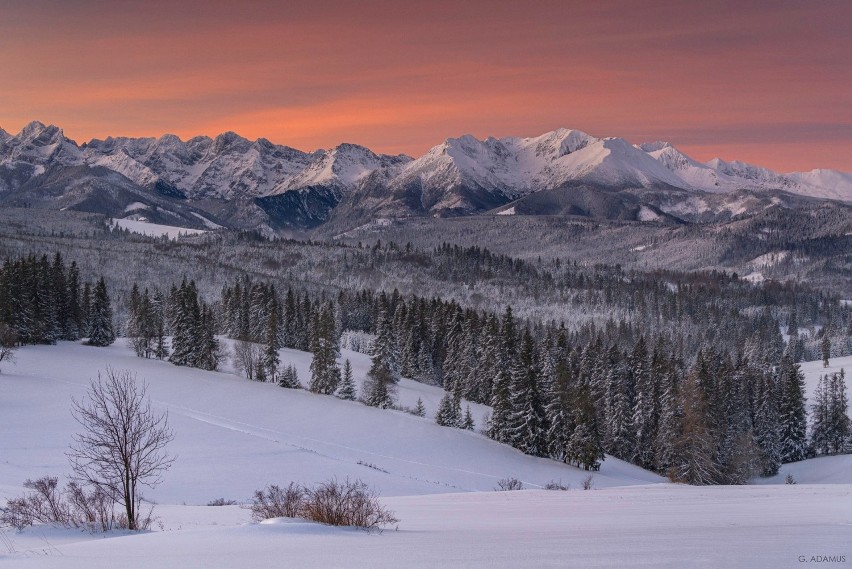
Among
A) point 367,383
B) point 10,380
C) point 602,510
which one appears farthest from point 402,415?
point 602,510

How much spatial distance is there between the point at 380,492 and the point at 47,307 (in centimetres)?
7101

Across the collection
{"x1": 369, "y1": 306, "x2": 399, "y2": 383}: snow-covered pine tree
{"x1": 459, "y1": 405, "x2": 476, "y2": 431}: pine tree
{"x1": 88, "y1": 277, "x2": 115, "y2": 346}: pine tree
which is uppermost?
{"x1": 88, "y1": 277, "x2": 115, "y2": 346}: pine tree

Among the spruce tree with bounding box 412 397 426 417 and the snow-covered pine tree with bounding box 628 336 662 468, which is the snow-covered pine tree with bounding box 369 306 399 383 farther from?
the snow-covered pine tree with bounding box 628 336 662 468

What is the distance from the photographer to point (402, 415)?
234 ft

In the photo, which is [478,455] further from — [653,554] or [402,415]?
Result: [653,554]

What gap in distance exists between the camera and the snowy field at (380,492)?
8.99 m

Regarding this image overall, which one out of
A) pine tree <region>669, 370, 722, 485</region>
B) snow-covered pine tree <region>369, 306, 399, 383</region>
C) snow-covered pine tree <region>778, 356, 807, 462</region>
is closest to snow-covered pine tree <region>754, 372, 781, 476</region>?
snow-covered pine tree <region>778, 356, 807, 462</region>

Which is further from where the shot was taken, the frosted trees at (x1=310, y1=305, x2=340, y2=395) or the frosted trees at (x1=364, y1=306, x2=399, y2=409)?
the frosted trees at (x1=310, y1=305, x2=340, y2=395)

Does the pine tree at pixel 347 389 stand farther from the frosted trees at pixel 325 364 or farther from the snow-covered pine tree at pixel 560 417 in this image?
the snow-covered pine tree at pixel 560 417

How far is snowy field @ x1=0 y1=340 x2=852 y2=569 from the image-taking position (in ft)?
29.5

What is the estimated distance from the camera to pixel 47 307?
87062 millimetres

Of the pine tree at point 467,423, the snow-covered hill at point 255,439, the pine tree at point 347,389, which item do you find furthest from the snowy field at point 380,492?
the pine tree at point 347,389

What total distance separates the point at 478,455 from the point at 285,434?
16.3 meters

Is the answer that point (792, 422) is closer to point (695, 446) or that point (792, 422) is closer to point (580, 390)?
point (695, 446)
